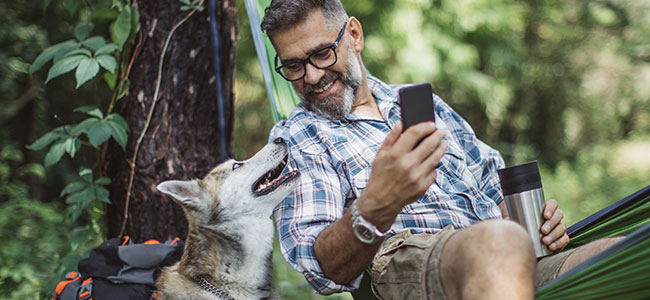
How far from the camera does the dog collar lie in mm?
2060

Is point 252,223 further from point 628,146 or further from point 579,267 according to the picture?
point 628,146

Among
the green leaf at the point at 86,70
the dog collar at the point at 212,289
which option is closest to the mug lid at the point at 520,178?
the dog collar at the point at 212,289

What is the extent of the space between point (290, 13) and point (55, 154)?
4.48 feet

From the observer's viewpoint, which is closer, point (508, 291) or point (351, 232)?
point (508, 291)

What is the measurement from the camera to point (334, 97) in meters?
2.04

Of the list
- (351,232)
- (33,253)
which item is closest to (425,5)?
(33,253)

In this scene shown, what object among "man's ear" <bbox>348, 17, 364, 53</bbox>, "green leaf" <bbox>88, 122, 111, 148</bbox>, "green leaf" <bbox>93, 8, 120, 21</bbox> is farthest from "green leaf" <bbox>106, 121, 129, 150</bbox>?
"man's ear" <bbox>348, 17, 364, 53</bbox>

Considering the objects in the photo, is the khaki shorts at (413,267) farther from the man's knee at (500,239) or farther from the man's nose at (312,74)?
the man's nose at (312,74)

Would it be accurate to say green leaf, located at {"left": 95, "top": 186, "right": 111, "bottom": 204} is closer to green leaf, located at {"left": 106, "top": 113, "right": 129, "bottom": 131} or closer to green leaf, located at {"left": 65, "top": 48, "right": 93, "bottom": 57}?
green leaf, located at {"left": 106, "top": 113, "right": 129, "bottom": 131}

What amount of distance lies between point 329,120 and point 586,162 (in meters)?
8.77

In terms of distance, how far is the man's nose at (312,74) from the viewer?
1.99m

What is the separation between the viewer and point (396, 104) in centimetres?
226

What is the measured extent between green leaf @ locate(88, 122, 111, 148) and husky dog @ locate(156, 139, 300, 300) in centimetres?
51

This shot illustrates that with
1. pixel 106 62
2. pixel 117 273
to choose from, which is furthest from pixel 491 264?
pixel 106 62
